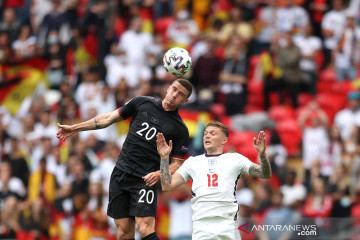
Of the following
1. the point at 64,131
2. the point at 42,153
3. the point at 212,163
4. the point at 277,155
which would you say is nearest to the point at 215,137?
the point at 212,163

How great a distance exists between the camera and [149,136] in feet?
37.6

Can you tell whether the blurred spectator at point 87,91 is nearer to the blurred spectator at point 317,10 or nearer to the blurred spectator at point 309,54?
the blurred spectator at point 309,54

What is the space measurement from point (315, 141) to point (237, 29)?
4.45m

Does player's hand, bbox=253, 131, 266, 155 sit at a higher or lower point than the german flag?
lower

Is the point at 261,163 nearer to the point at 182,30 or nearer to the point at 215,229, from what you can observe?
the point at 215,229

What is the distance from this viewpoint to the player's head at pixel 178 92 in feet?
37.0

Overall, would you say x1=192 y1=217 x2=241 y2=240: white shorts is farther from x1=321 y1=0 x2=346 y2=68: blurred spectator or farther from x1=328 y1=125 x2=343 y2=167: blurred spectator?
x1=321 y1=0 x2=346 y2=68: blurred spectator

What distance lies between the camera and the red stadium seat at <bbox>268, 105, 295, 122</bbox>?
1895cm

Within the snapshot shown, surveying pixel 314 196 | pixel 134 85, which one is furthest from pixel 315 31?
pixel 314 196

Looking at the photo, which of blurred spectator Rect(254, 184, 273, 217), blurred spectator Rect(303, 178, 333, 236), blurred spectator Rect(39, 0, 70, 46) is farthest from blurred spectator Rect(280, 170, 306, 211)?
blurred spectator Rect(39, 0, 70, 46)

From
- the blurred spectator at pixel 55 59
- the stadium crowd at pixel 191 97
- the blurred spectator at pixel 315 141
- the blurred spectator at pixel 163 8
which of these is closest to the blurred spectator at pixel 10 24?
the stadium crowd at pixel 191 97

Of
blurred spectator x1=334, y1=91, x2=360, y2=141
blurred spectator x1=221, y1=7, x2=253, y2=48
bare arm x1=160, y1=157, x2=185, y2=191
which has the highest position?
blurred spectator x1=221, y1=7, x2=253, y2=48

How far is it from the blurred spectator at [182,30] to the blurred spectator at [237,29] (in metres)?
0.84

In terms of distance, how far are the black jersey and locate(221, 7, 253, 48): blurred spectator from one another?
955 cm
